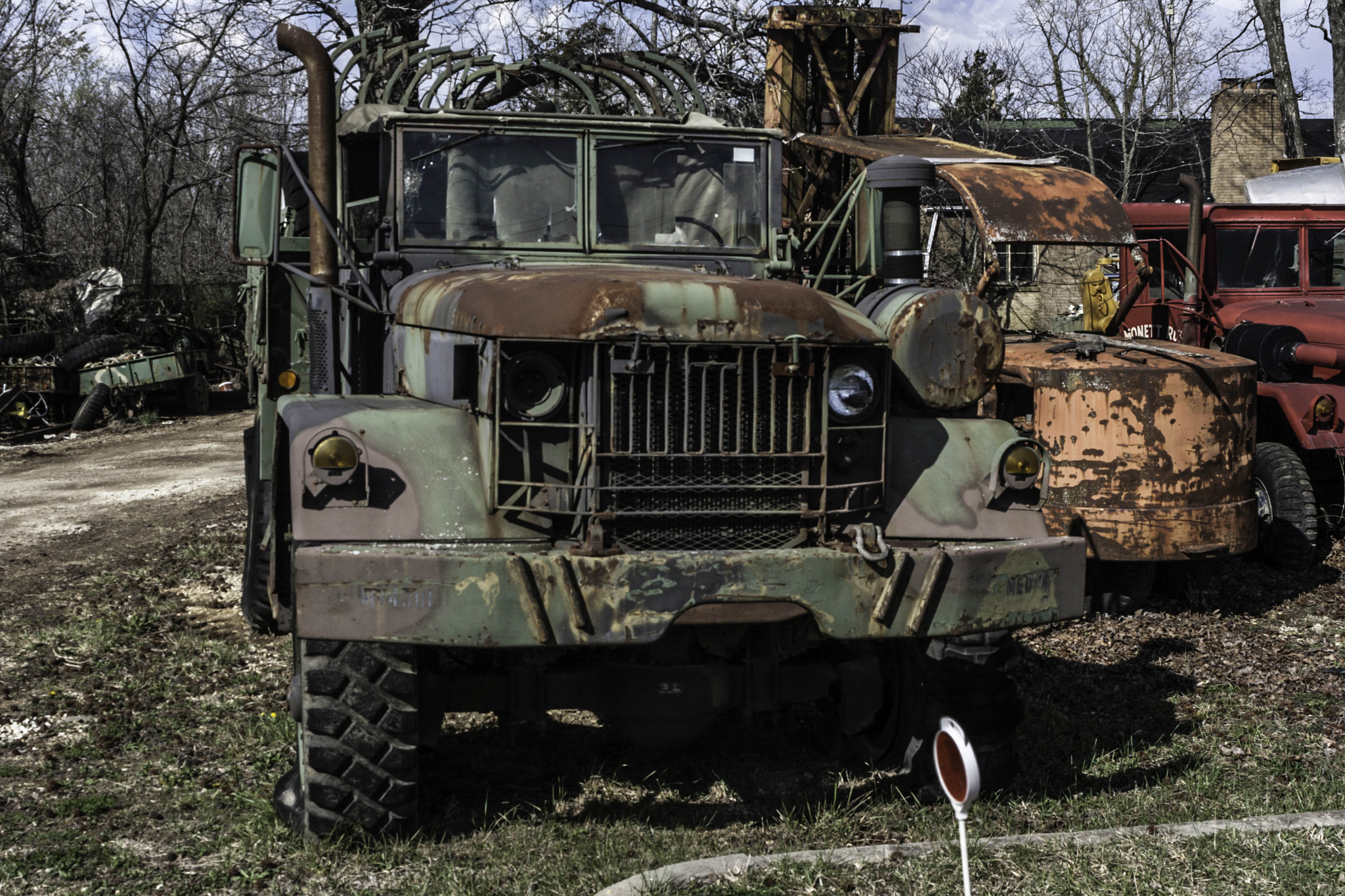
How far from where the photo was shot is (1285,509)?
8.27 m

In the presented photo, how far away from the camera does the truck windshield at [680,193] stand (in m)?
5.54

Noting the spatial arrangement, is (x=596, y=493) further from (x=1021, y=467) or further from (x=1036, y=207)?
(x=1036, y=207)

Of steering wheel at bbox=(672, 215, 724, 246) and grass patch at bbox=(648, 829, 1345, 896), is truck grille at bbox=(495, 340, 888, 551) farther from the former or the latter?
steering wheel at bbox=(672, 215, 724, 246)

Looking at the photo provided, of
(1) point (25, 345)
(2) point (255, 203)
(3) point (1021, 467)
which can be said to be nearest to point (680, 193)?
(3) point (1021, 467)

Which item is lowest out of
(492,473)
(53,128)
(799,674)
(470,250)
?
(799,674)

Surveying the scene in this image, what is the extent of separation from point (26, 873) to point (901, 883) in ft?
8.39

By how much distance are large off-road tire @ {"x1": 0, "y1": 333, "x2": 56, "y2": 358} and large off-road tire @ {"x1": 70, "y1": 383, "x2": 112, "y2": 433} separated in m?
1.60

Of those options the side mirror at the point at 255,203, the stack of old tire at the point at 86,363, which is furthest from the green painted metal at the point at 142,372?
the side mirror at the point at 255,203

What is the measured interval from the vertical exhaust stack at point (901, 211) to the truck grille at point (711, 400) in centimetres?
137

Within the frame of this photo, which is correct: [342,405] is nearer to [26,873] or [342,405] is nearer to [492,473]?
[492,473]

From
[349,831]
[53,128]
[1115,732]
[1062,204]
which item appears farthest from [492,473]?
[53,128]

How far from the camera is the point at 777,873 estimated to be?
3.84 m

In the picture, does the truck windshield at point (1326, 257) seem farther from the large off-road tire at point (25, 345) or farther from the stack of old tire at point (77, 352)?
the large off-road tire at point (25, 345)

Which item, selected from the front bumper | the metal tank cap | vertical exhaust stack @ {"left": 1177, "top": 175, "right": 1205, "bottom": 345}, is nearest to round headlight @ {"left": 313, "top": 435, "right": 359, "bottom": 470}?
the front bumper
